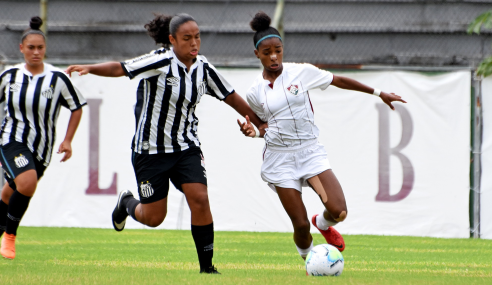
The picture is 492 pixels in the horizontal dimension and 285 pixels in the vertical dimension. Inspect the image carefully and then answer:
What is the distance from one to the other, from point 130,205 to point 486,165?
5777 millimetres

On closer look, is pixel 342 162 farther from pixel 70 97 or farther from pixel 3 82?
pixel 3 82

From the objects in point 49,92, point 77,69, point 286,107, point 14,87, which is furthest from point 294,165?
point 14,87

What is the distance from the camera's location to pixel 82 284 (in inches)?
183

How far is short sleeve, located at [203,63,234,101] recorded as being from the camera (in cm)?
573

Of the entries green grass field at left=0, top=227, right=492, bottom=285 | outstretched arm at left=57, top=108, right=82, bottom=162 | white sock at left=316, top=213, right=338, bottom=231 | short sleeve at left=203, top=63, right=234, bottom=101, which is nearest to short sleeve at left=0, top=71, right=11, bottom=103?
outstretched arm at left=57, top=108, right=82, bottom=162

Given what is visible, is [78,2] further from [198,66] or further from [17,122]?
[198,66]

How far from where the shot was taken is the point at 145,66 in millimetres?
5465

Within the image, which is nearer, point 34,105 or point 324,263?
point 324,263

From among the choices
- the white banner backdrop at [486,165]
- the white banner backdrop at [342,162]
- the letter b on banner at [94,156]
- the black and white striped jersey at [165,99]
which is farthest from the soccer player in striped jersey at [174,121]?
the white banner backdrop at [486,165]

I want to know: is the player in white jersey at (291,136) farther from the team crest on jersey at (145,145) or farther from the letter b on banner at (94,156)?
the letter b on banner at (94,156)

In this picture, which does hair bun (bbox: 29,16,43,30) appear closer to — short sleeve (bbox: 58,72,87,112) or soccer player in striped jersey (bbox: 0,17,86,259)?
soccer player in striped jersey (bbox: 0,17,86,259)

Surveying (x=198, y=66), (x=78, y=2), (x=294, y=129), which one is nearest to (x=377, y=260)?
(x=294, y=129)

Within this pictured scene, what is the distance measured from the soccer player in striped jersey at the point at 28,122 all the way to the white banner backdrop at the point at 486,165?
19.2 feet

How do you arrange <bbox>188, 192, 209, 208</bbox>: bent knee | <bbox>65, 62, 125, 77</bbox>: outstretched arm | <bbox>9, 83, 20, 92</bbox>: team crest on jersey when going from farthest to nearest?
<bbox>9, 83, 20, 92</bbox>: team crest on jersey
<bbox>188, 192, 209, 208</bbox>: bent knee
<bbox>65, 62, 125, 77</bbox>: outstretched arm
